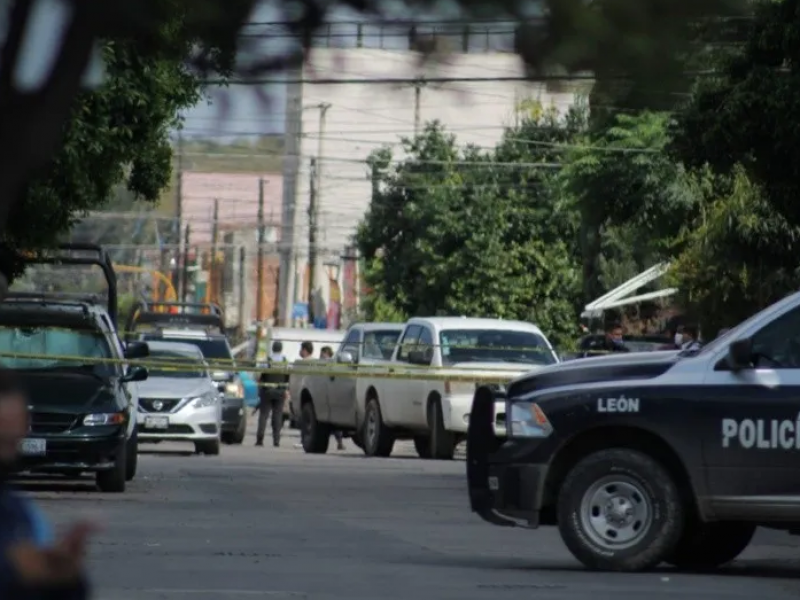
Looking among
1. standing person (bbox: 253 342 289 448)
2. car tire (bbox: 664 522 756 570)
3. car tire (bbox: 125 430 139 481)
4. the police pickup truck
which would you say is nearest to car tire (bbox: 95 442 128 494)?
car tire (bbox: 125 430 139 481)

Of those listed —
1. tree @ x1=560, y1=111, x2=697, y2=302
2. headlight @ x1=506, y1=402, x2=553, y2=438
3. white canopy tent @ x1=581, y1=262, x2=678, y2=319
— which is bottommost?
headlight @ x1=506, y1=402, x2=553, y2=438

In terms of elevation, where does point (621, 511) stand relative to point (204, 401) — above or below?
above

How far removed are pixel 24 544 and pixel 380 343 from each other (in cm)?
2738

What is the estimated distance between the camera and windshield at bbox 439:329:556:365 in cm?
2784

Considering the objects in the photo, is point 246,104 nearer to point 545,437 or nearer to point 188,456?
point 545,437

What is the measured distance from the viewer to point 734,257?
27531 mm

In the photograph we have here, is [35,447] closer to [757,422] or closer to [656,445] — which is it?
[656,445]

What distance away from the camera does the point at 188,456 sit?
29562mm

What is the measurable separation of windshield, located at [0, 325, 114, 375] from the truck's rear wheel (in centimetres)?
935

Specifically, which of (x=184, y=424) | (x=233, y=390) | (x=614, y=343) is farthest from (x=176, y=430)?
(x=233, y=390)

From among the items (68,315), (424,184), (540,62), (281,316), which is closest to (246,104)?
(540,62)

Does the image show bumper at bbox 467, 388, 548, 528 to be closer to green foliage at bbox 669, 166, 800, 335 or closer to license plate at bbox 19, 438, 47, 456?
license plate at bbox 19, 438, 47, 456

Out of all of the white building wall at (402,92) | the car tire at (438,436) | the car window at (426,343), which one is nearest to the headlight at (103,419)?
the car window at (426,343)

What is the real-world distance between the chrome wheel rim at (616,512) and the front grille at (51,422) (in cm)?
751
